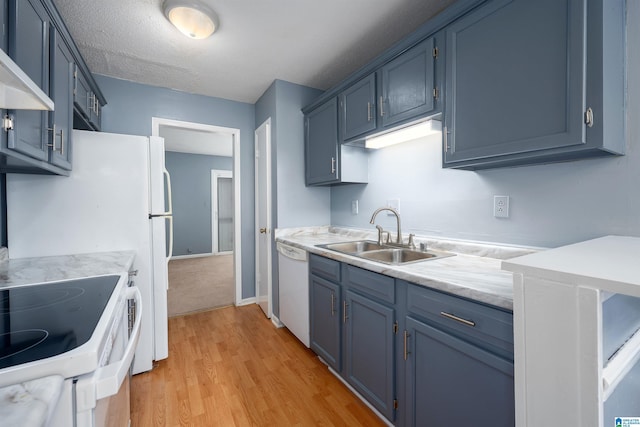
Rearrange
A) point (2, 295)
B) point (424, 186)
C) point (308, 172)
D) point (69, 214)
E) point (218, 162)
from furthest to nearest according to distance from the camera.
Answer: point (218, 162) → point (308, 172) → point (424, 186) → point (69, 214) → point (2, 295)

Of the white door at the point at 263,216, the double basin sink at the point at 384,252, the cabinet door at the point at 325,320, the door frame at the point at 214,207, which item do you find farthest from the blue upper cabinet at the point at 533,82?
the door frame at the point at 214,207

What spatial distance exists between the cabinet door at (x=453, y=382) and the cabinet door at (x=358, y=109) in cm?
138

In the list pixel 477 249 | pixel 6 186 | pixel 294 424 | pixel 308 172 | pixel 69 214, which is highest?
pixel 308 172

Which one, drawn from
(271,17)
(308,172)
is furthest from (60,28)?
(308,172)

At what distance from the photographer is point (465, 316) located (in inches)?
40.1

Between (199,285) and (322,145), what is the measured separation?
3020 millimetres

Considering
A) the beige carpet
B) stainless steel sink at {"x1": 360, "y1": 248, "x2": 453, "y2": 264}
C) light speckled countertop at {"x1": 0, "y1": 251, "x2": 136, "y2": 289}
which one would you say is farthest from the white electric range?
the beige carpet

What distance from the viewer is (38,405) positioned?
46cm

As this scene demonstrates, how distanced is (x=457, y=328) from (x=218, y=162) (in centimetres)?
636

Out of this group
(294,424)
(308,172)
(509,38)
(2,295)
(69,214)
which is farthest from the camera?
(308,172)

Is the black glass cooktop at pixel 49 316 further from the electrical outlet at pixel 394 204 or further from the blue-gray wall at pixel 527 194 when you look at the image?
the electrical outlet at pixel 394 204

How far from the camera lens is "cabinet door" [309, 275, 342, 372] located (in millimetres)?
1779

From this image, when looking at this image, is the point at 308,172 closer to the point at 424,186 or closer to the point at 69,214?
the point at 424,186

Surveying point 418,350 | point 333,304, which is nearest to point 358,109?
point 333,304
